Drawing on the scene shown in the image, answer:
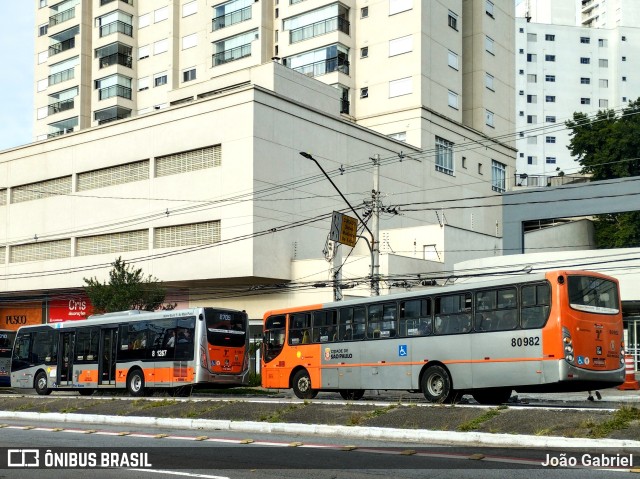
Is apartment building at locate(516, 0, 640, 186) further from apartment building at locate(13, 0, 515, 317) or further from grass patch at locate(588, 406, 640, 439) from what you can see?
grass patch at locate(588, 406, 640, 439)

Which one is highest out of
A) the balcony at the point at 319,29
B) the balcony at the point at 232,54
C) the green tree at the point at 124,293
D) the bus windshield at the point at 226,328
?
the balcony at the point at 319,29

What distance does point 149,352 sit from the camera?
31938 millimetres

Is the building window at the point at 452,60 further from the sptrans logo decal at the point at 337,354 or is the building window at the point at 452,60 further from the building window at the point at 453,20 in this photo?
the sptrans logo decal at the point at 337,354

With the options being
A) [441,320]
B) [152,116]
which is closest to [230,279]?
[152,116]

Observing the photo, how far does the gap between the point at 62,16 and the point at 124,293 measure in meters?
41.4

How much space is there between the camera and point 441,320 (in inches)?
886

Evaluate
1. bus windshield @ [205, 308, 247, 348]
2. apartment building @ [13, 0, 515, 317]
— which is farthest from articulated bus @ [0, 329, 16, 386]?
bus windshield @ [205, 308, 247, 348]

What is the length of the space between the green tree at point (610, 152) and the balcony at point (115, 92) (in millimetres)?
37144

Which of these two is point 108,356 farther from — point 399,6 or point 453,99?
point 453,99

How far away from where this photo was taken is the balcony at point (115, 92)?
74.6 metres

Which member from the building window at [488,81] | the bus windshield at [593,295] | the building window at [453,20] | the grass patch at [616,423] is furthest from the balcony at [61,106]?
the grass patch at [616,423]

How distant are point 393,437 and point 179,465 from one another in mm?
4517

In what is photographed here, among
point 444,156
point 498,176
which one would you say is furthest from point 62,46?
point 498,176

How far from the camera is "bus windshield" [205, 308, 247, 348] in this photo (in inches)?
1217
